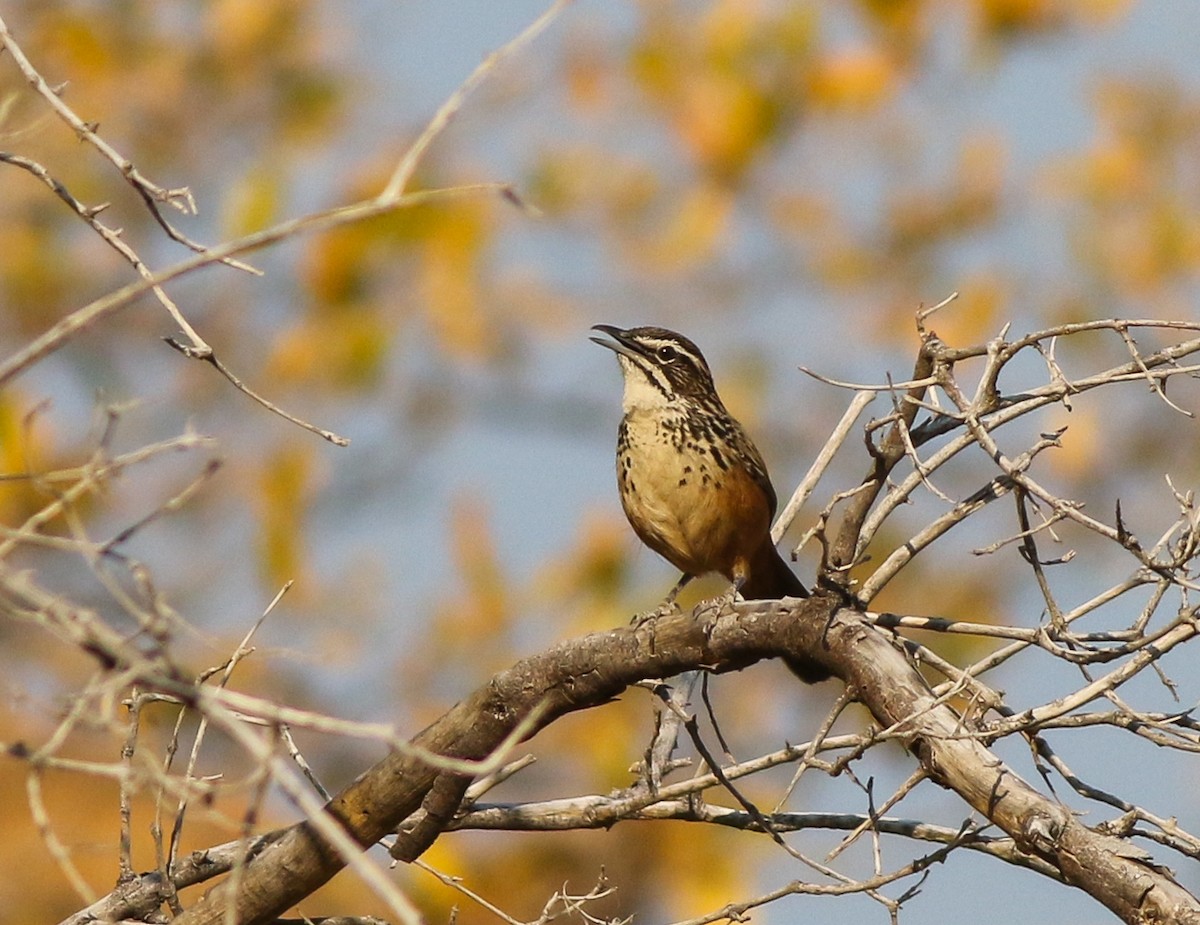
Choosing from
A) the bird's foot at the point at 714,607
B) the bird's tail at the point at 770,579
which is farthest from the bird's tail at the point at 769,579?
→ the bird's foot at the point at 714,607

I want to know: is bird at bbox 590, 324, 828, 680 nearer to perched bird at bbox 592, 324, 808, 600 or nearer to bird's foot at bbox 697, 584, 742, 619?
perched bird at bbox 592, 324, 808, 600

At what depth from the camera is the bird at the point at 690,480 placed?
217 inches

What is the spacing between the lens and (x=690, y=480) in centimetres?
553

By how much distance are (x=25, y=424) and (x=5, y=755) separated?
46cm

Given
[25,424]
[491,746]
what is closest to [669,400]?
[491,746]

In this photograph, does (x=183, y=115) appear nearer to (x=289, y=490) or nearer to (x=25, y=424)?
(x=289, y=490)

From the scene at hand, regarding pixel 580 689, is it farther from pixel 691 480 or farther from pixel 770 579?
pixel 770 579

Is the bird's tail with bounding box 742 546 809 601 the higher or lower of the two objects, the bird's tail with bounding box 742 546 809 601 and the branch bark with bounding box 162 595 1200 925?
the higher

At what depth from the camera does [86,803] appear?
28.6 feet

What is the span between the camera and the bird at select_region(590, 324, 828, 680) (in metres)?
5.52

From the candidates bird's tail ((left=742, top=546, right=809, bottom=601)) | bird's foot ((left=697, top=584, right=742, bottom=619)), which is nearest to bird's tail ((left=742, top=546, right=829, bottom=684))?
bird's tail ((left=742, top=546, right=809, bottom=601))

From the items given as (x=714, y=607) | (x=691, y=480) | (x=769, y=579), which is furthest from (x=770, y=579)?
(x=714, y=607)

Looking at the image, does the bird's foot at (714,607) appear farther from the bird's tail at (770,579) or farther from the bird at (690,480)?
the bird's tail at (770,579)

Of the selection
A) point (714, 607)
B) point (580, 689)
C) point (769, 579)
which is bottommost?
point (580, 689)
